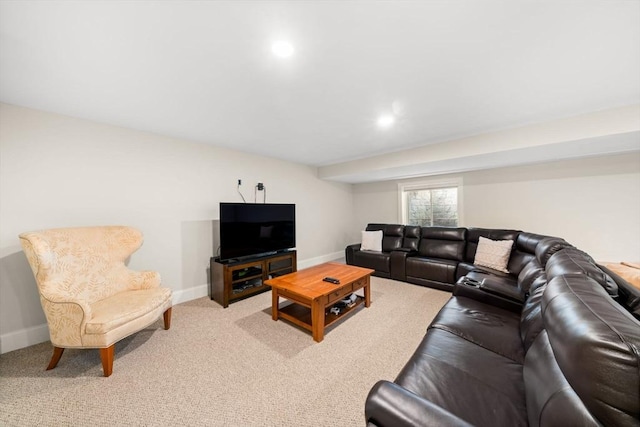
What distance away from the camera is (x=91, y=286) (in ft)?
7.05

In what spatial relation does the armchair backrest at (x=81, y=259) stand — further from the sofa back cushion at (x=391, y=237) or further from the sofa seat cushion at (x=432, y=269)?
the sofa back cushion at (x=391, y=237)

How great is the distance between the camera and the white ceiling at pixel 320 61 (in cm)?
120

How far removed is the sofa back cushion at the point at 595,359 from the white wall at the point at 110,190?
3597 mm

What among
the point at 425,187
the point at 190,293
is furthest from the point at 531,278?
the point at 190,293

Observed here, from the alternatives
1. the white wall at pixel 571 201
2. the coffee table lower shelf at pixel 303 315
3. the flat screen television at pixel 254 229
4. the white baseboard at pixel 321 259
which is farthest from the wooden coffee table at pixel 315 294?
the white wall at pixel 571 201

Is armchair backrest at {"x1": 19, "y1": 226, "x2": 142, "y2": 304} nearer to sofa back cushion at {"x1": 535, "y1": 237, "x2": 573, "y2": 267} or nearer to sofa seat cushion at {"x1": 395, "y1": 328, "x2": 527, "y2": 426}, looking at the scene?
sofa seat cushion at {"x1": 395, "y1": 328, "x2": 527, "y2": 426}

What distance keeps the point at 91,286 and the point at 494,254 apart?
4.86m

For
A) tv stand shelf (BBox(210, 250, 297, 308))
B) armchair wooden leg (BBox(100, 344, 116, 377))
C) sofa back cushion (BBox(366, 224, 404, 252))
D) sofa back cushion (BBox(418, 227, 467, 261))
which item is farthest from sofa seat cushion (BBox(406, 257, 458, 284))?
armchair wooden leg (BBox(100, 344, 116, 377))

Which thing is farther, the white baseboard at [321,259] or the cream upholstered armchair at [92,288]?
the white baseboard at [321,259]

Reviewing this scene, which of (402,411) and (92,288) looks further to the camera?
(92,288)

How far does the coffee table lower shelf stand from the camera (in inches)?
93.1

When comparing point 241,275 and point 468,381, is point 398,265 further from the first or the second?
point 468,381

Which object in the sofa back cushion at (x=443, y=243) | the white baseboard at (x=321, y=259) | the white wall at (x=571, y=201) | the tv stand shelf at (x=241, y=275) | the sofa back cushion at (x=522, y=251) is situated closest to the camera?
the sofa back cushion at (x=522, y=251)

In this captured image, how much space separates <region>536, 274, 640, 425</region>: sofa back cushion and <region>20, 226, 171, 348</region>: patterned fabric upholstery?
2616 mm
